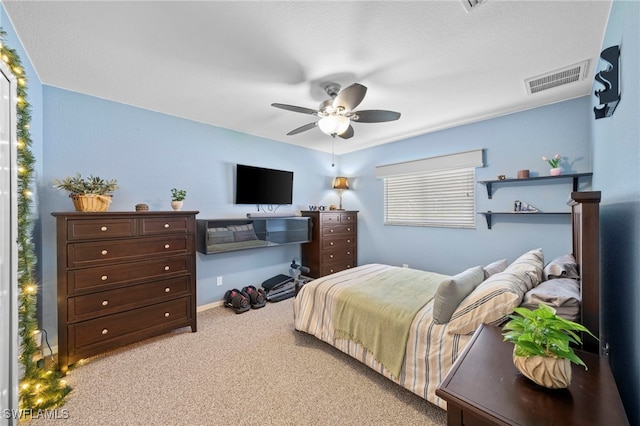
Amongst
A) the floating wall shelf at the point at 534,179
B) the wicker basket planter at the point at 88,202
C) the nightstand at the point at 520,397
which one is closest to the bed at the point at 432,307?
the nightstand at the point at 520,397

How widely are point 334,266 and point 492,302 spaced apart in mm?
3061

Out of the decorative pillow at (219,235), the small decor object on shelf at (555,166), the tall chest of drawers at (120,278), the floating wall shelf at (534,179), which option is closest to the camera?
the tall chest of drawers at (120,278)

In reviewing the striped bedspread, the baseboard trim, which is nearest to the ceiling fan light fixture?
the striped bedspread

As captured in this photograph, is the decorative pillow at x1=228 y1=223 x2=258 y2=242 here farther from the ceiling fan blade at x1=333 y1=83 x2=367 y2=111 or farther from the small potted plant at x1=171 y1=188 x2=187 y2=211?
the ceiling fan blade at x1=333 y1=83 x2=367 y2=111

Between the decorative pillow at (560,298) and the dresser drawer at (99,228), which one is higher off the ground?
the dresser drawer at (99,228)

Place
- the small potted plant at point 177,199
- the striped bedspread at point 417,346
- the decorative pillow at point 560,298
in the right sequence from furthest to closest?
the small potted plant at point 177,199 < the striped bedspread at point 417,346 < the decorative pillow at point 560,298

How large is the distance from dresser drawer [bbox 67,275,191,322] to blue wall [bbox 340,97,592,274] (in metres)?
3.17

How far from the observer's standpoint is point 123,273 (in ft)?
7.57

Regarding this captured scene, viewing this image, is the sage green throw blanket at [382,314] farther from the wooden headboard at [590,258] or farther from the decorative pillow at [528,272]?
the wooden headboard at [590,258]

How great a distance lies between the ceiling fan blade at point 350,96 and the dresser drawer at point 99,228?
7.13 feet

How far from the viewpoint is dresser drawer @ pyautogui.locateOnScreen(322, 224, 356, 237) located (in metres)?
4.26

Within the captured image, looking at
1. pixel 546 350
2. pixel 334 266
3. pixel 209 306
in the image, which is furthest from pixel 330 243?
pixel 546 350

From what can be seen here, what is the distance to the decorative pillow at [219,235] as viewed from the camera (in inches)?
125

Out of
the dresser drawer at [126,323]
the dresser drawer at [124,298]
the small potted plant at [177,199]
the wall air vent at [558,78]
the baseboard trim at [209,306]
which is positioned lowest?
the baseboard trim at [209,306]
